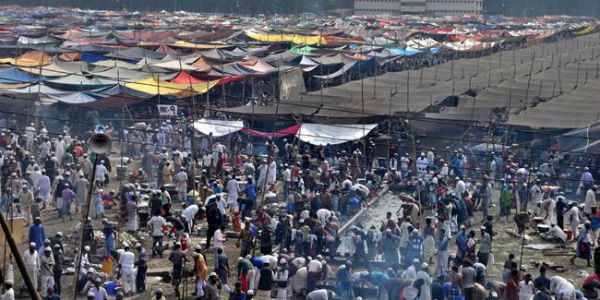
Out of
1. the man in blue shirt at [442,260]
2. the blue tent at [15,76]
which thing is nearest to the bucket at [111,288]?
the man in blue shirt at [442,260]

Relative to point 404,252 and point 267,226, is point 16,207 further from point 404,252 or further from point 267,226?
point 404,252

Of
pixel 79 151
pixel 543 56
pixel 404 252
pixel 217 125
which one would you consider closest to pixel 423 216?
pixel 404 252

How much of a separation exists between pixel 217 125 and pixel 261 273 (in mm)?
9018

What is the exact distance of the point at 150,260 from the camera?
1648cm

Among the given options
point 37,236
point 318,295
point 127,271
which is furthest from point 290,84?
point 318,295

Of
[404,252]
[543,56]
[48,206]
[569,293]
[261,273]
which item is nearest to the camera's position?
[569,293]

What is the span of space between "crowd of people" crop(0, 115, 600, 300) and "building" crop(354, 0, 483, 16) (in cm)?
7434

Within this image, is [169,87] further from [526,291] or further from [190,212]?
[526,291]

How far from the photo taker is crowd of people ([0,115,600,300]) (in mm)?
14336

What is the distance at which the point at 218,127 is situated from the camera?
2300 centimetres

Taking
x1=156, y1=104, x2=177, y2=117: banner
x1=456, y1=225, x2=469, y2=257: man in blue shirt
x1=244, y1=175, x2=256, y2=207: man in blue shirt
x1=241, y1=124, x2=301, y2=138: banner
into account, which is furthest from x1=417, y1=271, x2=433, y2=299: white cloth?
x1=156, y1=104, x2=177, y2=117: banner

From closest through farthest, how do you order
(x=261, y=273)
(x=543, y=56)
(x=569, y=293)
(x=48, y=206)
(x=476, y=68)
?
(x=569, y=293) < (x=261, y=273) < (x=48, y=206) < (x=476, y=68) < (x=543, y=56)

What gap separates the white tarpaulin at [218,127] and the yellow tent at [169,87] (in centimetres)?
279

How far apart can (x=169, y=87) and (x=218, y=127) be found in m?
4.11
